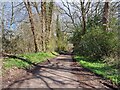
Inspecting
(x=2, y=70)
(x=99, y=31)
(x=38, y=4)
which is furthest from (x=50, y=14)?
(x=2, y=70)

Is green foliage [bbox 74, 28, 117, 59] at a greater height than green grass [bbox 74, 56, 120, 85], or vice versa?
green foliage [bbox 74, 28, 117, 59]

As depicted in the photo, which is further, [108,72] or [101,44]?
[101,44]

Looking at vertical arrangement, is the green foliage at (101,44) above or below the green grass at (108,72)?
above

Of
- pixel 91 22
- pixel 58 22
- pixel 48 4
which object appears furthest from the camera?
pixel 58 22

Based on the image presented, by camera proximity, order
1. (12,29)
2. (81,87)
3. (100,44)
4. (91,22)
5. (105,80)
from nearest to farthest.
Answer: (81,87)
(105,80)
(100,44)
(12,29)
(91,22)

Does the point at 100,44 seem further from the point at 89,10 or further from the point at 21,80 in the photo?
the point at 89,10

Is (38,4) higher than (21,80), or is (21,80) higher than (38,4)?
(38,4)

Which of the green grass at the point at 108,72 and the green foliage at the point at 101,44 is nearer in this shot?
the green grass at the point at 108,72

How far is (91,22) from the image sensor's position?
127ft

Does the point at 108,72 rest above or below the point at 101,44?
below

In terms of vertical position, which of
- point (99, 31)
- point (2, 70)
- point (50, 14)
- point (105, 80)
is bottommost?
point (105, 80)

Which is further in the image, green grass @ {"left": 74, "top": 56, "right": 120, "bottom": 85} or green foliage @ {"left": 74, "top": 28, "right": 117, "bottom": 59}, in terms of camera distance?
green foliage @ {"left": 74, "top": 28, "right": 117, "bottom": 59}

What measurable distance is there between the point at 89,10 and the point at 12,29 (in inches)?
646

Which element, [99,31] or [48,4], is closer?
[99,31]
